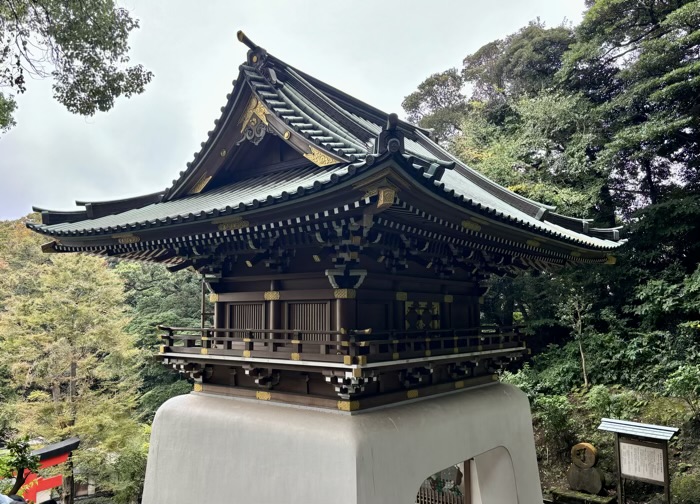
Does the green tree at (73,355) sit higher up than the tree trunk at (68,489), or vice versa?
the green tree at (73,355)

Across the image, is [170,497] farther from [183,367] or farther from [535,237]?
[535,237]

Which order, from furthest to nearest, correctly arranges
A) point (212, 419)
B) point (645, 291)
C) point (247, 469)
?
point (645, 291) → point (212, 419) → point (247, 469)

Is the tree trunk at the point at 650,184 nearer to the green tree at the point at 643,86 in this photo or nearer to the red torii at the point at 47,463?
the green tree at the point at 643,86

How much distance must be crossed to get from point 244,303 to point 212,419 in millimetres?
1843

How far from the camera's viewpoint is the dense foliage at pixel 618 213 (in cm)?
1375

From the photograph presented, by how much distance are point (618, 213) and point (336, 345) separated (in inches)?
700

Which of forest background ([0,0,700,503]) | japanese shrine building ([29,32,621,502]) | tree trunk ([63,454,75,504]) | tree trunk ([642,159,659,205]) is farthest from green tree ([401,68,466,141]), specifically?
tree trunk ([63,454,75,504])

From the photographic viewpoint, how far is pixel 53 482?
42.7 ft

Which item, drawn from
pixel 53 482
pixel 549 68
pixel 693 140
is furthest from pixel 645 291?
pixel 53 482

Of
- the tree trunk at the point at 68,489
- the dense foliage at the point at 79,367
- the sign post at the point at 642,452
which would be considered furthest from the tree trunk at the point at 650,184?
the tree trunk at the point at 68,489

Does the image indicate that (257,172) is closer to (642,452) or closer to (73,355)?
(642,452)

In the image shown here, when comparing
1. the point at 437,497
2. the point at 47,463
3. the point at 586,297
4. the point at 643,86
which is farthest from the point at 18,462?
the point at 643,86

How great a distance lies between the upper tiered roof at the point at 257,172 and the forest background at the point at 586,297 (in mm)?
8034

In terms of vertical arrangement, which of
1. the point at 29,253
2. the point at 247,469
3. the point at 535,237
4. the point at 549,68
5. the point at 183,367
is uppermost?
the point at 549,68
